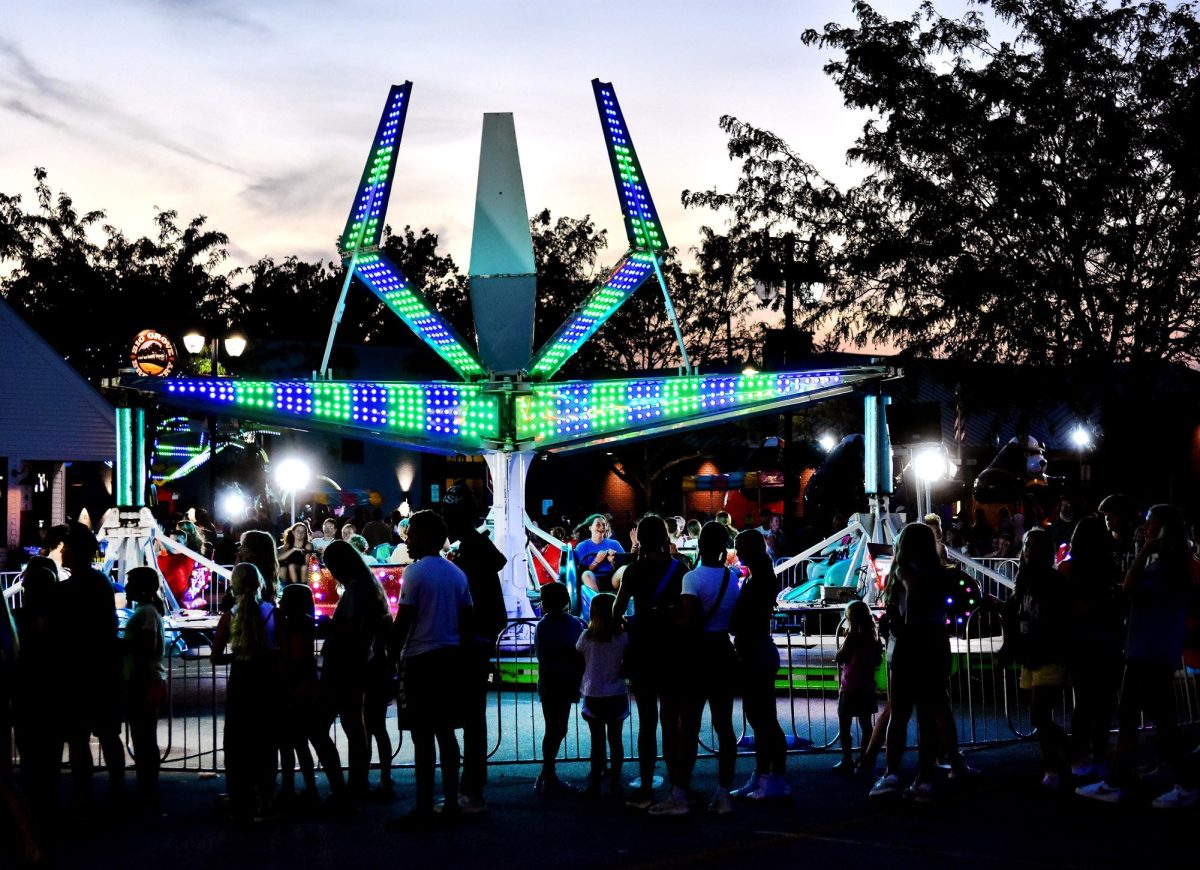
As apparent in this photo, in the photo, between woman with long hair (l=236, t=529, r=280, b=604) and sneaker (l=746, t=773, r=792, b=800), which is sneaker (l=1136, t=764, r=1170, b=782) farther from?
woman with long hair (l=236, t=529, r=280, b=604)

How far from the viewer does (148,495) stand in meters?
13.4

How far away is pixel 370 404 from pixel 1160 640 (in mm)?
7962

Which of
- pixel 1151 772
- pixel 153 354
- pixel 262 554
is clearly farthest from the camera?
pixel 153 354

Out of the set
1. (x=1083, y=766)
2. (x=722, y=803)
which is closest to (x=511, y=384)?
(x=722, y=803)

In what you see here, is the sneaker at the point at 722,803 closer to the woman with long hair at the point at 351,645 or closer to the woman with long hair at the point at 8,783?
the woman with long hair at the point at 351,645

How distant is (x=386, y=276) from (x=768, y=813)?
846 centimetres

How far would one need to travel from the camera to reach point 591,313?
14914 mm

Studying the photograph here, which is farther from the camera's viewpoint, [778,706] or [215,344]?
[215,344]

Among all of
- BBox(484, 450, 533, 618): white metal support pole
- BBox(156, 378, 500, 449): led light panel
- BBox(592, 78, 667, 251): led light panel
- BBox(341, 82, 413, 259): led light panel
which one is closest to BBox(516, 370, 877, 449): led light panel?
BBox(484, 450, 533, 618): white metal support pole

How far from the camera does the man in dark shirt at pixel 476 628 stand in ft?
25.9

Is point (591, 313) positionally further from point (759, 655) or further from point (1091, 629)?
point (1091, 629)

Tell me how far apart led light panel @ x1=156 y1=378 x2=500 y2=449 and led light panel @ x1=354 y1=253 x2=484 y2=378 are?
40cm

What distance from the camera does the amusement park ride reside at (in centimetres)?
1371

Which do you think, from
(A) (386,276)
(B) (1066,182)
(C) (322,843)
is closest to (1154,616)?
(C) (322,843)
